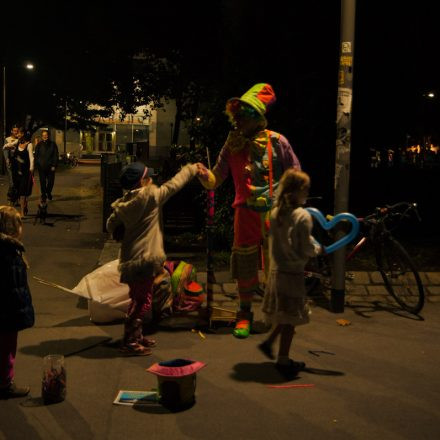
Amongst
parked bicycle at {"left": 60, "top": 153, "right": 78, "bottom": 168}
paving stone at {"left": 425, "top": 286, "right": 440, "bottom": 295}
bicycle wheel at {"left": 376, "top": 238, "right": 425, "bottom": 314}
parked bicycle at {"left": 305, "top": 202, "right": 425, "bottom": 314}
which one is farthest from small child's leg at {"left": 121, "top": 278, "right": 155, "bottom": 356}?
parked bicycle at {"left": 60, "top": 153, "right": 78, "bottom": 168}

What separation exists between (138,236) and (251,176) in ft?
4.20

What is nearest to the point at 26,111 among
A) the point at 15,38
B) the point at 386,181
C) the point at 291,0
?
the point at 15,38

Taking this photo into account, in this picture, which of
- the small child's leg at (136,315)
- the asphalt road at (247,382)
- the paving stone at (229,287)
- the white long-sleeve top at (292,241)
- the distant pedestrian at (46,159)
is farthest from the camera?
the distant pedestrian at (46,159)

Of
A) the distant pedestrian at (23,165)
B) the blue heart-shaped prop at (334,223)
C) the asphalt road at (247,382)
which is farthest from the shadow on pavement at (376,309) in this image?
the distant pedestrian at (23,165)

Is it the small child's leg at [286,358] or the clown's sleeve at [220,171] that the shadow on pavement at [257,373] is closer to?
the small child's leg at [286,358]

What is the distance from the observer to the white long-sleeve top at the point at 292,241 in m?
4.97

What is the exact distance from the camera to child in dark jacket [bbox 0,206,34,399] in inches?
183

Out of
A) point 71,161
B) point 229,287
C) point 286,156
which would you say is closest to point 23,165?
point 229,287

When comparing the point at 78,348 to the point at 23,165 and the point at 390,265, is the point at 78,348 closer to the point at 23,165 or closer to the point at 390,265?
the point at 390,265

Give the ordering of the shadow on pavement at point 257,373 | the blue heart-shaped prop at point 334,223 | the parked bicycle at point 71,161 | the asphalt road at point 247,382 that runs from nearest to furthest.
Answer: the asphalt road at point 247,382 → the shadow on pavement at point 257,373 → the blue heart-shaped prop at point 334,223 → the parked bicycle at point 71,161

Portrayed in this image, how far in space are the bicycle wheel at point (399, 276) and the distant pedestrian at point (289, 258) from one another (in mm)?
2164

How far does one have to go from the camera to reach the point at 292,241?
198 inches

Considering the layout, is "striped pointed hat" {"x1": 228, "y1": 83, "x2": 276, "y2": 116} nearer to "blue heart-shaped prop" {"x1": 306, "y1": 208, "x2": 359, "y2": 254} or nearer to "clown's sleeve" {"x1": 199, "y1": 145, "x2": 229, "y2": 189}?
"clown's sleeve" {"x1": 199, "y1": 145, "x2": 229, "y2": 189}

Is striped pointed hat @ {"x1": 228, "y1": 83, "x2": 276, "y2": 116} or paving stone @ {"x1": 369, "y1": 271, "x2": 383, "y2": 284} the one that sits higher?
striped pointed hat @ {"x1": 228, "y1": 83, "x2": 276, "y2": 116}
